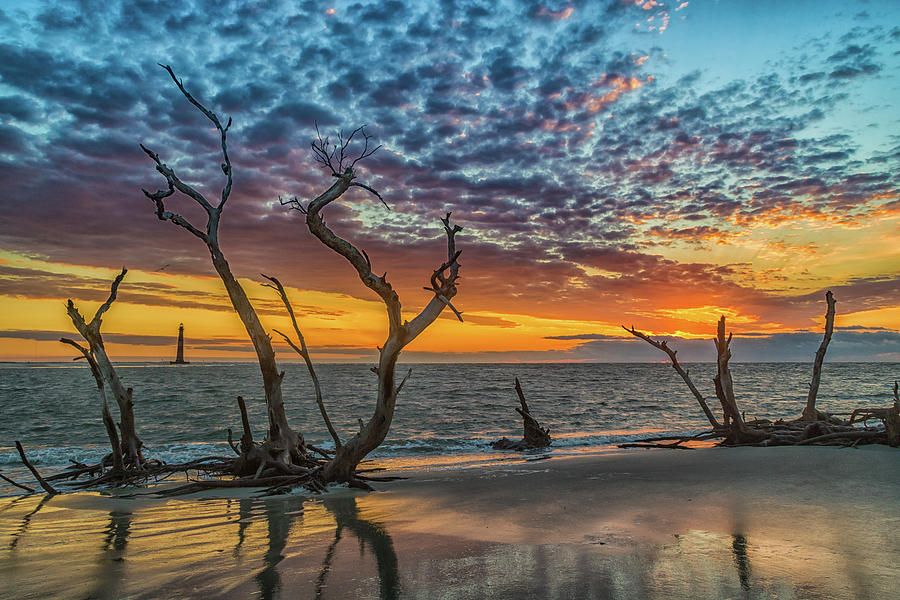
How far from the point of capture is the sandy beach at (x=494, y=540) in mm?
5344

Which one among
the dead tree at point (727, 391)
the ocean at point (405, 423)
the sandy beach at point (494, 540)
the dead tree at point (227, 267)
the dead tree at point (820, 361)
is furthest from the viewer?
the ocean at point (405, 423)

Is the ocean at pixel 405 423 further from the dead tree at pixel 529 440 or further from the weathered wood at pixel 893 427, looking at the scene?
the weathered wood at pixel 893 427

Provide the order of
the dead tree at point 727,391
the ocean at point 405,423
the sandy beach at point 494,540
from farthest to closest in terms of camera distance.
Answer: the ocean at point 405,423 → the dead tree at point 727,391 → the sandy beach at point 494,540

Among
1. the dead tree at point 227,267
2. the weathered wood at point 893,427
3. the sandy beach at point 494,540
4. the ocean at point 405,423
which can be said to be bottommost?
the ocean at point 405,423

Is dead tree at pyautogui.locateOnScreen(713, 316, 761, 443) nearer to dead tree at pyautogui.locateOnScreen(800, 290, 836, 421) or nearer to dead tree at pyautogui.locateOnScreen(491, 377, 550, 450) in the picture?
dead tree at pyautogui.locateOnScreen(800, 290, 836, 421)

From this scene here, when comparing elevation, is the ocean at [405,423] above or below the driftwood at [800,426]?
below

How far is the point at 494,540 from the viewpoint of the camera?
7012 mm

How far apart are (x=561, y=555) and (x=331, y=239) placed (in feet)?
22.6

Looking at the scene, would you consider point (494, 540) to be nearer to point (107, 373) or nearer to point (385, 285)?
point (385, 285)

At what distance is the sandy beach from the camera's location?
210 inches

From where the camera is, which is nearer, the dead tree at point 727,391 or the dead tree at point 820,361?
the dead tree at point 727,391

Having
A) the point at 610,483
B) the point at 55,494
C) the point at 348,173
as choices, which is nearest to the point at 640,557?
the point at 610,483

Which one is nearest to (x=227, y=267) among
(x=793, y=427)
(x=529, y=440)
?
(x=529, y=440)

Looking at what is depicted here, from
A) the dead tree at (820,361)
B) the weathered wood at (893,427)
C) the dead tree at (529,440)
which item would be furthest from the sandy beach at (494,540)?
the dead tree at (529,440)
